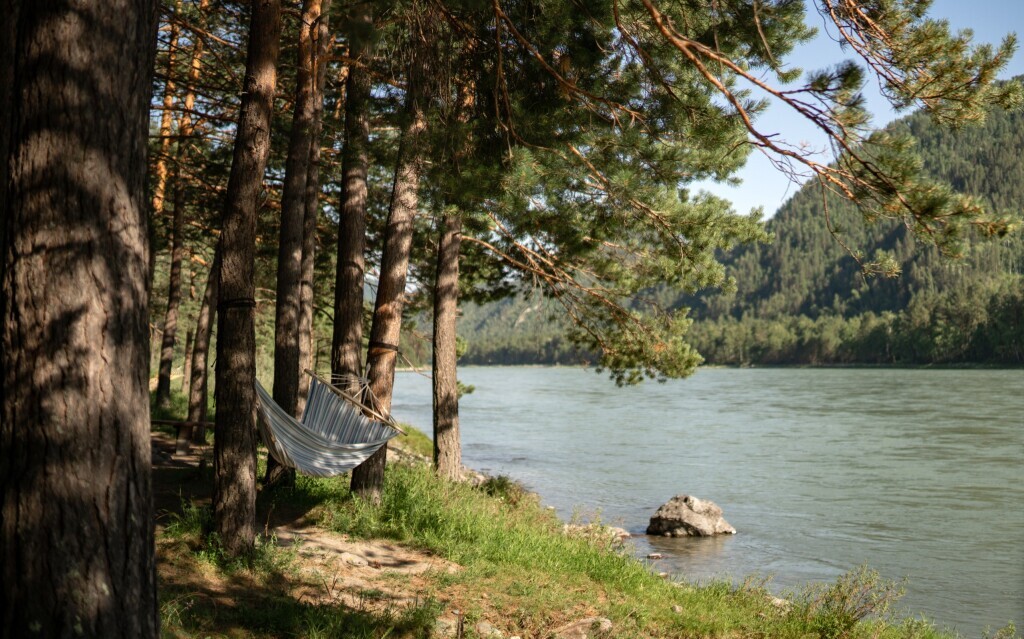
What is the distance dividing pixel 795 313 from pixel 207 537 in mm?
124075

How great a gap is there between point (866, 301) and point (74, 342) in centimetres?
11941

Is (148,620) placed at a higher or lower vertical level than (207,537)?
higher

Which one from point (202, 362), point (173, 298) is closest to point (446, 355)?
point (202, 362)

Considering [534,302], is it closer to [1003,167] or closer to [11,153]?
[11,153]

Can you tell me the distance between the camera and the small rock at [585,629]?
4.50 m

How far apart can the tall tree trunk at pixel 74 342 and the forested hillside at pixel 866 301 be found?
3.52 metres

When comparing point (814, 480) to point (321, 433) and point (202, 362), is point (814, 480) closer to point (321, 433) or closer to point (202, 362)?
point (202, 362)

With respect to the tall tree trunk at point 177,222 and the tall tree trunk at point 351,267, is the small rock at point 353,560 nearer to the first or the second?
the tall tree trunk at point 351,267

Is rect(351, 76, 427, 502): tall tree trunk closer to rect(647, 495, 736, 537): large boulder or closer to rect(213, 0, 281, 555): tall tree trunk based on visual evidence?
rect(213, 0, 281, 555): tall tree trunk

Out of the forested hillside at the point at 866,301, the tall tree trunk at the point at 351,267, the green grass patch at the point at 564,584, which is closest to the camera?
the green grass patch at the point at 564,584

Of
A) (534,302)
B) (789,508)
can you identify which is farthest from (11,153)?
(789,508)

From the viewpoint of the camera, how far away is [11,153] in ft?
7.52

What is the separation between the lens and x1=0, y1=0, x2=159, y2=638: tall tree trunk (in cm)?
218

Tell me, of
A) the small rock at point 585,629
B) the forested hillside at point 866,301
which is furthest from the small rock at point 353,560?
the forested hillside at point 866,301
